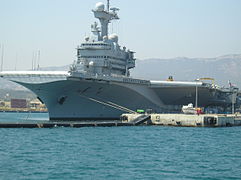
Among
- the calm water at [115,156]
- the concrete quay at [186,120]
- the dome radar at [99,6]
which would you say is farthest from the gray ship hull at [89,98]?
the dome radar at [99,6]

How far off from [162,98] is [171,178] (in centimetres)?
3941

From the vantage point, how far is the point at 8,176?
62.4 ft

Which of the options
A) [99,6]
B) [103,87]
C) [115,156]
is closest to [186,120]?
[103,87]

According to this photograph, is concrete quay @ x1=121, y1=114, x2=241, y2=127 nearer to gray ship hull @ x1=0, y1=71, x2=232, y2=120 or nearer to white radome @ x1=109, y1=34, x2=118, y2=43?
gray ship hull @ x1=0, y1=71, x2=232, y2=120

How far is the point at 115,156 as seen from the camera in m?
24.8

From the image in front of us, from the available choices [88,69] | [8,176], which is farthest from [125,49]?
[8,176]

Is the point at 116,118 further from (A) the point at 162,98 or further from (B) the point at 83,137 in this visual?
(B) the point at 83,137

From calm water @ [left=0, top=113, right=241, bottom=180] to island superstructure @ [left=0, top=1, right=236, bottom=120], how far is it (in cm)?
1033

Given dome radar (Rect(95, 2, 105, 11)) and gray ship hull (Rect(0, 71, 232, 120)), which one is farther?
dome radar (Rect(95, 2, 105, 11))

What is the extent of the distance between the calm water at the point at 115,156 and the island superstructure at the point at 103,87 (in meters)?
10.3

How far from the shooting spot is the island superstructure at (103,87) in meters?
46.3

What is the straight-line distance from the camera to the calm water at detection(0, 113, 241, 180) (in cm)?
2030

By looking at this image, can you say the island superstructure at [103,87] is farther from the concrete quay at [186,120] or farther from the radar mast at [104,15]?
the concrete quay at [186,120]

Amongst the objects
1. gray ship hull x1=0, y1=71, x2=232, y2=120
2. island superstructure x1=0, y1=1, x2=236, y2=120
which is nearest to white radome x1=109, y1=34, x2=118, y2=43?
island superstructure x1=0, y1=1, x2=236, y2=120
